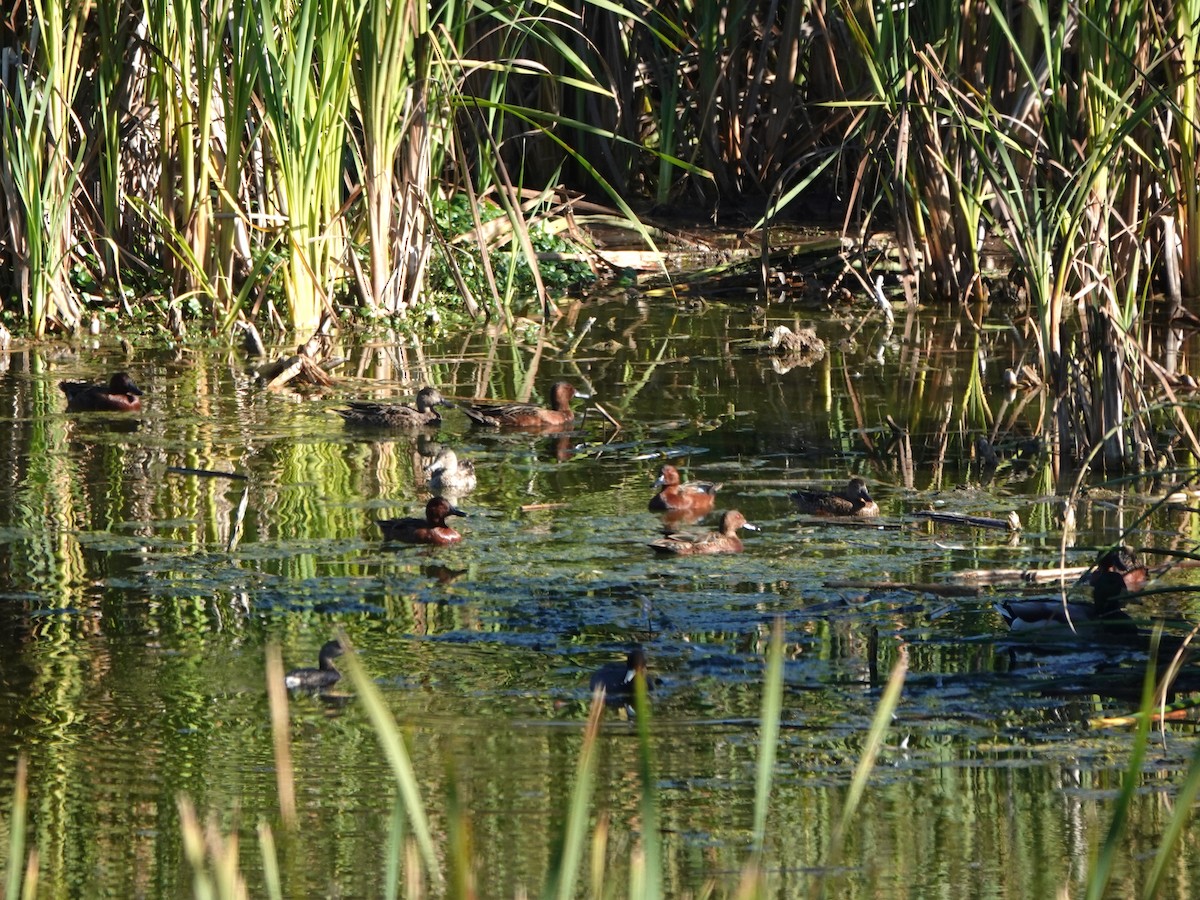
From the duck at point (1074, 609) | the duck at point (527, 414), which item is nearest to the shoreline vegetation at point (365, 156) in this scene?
the duck at point (527, 414)

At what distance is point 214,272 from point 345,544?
5372 mm

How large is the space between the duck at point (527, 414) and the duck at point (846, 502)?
81.8 inches

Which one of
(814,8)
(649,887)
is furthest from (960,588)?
(814,8)

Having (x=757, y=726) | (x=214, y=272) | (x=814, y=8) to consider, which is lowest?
(x=757, y=726)

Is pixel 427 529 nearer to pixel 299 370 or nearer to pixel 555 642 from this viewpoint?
pixel 555 642

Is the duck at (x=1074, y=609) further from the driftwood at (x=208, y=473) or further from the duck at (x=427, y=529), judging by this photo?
the driftwood at (x=208, y=473)

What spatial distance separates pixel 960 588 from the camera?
5977mm

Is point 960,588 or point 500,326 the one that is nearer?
point 960,588

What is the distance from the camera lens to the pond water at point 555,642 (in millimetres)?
4102

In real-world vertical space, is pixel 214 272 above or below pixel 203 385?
above

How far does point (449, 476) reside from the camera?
7754 millimetres

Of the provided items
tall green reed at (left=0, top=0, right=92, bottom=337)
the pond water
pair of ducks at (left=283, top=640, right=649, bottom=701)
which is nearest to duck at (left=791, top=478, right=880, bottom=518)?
the pond water

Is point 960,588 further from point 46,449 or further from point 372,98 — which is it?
point 372,98

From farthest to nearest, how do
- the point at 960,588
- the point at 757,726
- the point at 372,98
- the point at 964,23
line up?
the point at 964,23, the point at 372,98, the point at 960,588, the point at 757,726
